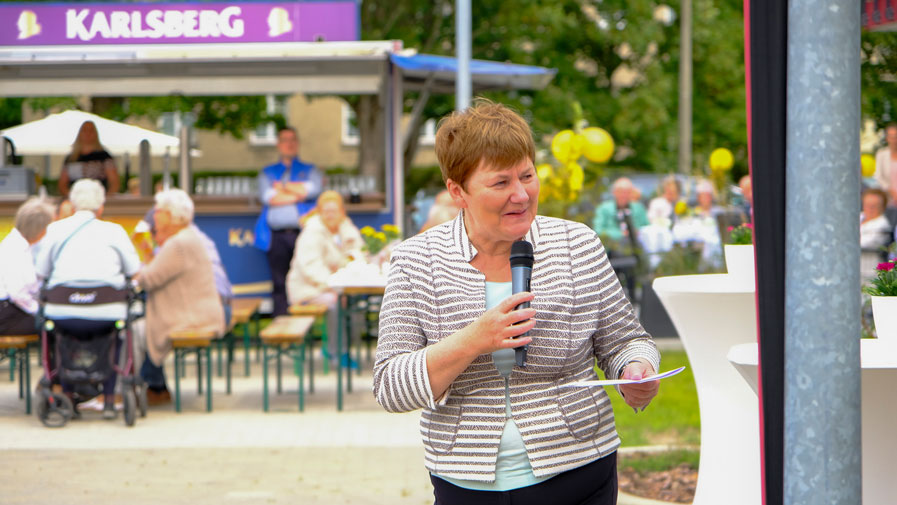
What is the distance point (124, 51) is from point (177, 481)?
7650mm

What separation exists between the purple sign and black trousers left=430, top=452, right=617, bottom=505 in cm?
1148

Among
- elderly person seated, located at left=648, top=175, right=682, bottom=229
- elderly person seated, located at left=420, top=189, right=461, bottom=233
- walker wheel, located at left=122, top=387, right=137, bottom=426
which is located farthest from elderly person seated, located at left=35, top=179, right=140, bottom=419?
elderly person seated, located at left=648, top=175, right=682, bottom=229

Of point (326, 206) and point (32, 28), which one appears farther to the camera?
point (32, 28)

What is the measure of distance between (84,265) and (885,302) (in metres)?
6.38

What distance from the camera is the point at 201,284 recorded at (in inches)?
388

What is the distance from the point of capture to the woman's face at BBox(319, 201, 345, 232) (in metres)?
11.8

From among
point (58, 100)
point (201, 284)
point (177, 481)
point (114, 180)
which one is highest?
point (58, 100)

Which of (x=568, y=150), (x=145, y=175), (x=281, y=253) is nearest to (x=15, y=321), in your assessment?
(x=281, y=253)

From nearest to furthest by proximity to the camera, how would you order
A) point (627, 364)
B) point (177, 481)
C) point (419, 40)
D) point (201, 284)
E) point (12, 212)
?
1. point (627, 364)
2. point (177, 481)
3. point (201, 284)
4. point (12, 212)
5. point (419, 40)

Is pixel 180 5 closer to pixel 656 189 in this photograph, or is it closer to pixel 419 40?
pixel 656 189

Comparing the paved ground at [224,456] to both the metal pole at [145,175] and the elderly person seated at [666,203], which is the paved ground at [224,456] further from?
the elderly person seated at [666,203]

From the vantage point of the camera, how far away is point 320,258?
11625 millimetres

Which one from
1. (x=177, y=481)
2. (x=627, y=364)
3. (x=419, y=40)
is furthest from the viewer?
(x=419, y=40)

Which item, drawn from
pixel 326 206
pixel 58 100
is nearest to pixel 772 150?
pixel 326 206
